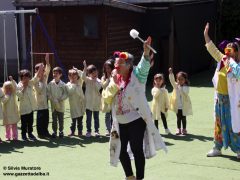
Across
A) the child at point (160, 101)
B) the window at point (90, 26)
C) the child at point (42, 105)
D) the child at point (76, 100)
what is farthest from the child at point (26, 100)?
the window at point (90, 26)

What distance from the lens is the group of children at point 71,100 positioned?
8922 millimetres

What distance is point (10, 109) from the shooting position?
8.84m

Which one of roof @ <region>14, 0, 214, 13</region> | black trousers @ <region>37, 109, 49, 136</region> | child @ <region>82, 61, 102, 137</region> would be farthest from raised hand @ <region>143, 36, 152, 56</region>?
roof @ <region>14, 0, 214, 13</region>

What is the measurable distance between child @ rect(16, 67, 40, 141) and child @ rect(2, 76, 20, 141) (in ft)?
0.32

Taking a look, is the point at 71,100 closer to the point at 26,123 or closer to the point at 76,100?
the point at 76,100

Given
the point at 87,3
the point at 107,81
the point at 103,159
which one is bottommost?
the point at 103,159

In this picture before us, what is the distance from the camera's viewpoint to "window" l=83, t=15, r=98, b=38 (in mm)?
15398

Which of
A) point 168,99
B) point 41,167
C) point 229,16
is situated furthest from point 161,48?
point 41,167

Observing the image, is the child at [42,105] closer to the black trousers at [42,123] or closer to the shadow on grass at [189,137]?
the black trousers at [42,123]

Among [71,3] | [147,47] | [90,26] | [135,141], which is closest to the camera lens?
[147,47]

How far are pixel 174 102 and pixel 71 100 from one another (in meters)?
1.83

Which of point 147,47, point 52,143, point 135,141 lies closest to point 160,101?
point 52,143

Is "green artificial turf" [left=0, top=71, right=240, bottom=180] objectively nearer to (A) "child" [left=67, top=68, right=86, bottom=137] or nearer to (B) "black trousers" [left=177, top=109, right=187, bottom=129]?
(B) "black trousers" [left=177, top=109, right=187, bottom=129]

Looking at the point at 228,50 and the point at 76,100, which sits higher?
the point at 228,50
